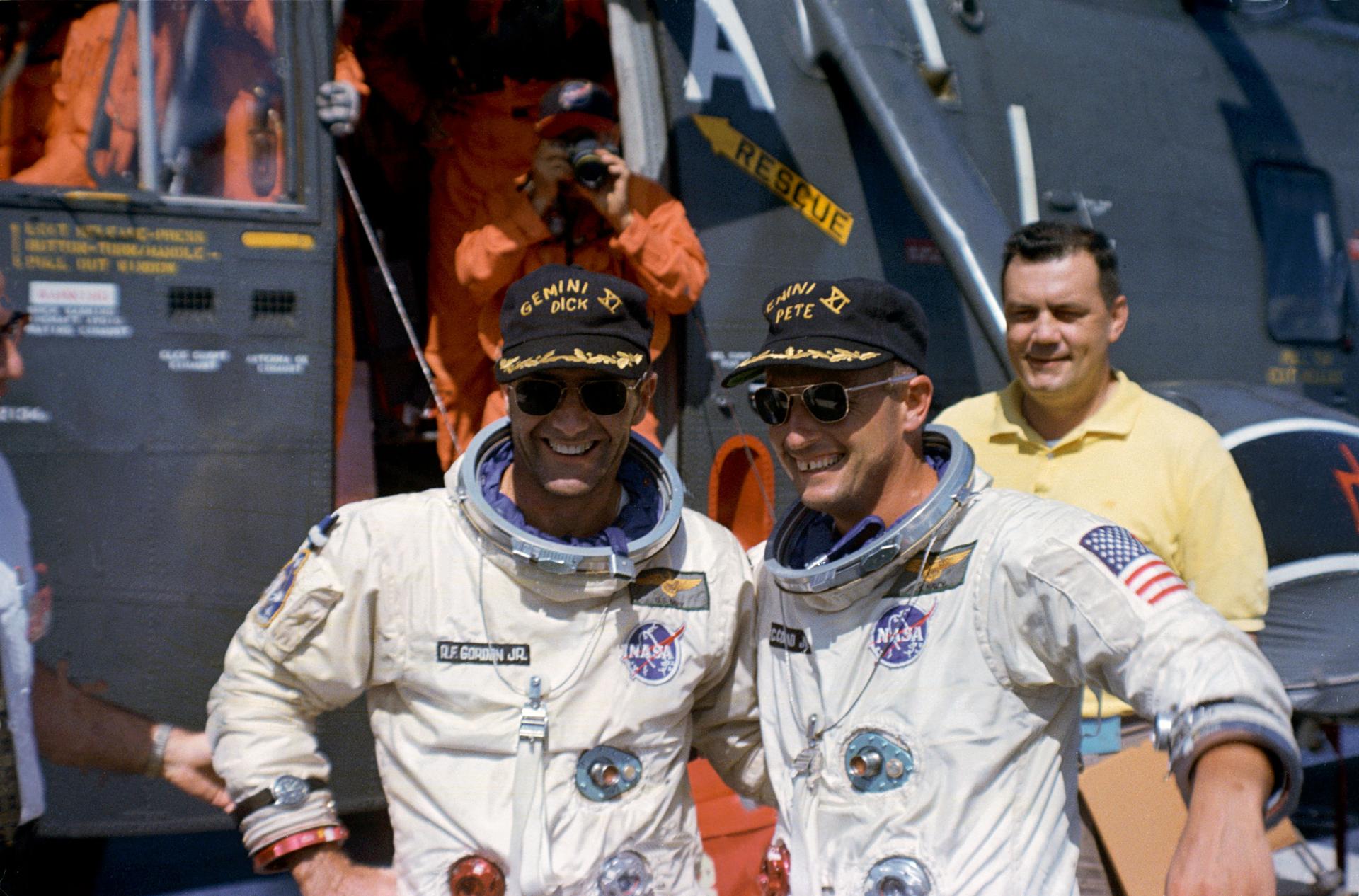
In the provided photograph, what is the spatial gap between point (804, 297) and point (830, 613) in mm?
566

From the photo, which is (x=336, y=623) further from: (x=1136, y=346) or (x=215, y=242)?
(x=1136, y=346)

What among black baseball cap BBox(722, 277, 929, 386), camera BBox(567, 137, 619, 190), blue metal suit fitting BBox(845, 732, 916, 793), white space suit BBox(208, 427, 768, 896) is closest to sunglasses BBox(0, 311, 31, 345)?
white space suit BBox(208, 427, 768, 896)

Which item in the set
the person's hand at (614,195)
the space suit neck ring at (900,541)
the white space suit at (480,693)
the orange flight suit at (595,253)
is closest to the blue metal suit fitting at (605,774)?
the white space suit at (480,693)

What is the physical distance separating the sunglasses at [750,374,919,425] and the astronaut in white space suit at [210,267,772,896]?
0.28 meters

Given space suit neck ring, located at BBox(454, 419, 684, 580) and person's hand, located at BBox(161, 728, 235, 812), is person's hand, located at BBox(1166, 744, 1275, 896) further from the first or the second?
person's hand, located at BBox(161, 728, 235, 812)

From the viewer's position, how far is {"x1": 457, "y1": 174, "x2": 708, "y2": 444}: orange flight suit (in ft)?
12.7

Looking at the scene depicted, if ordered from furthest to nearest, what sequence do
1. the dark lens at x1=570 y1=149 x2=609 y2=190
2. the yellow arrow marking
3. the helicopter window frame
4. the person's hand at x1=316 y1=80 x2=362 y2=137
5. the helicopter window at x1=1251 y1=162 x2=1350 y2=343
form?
the helicopter window at x1=1251 y1=162 x2=1350 y2=343 < the yellow arrow marking < the dark lens at x1=570 y1=149 x2=609 y2=190 < the person's hand at x1=316 y1=80 x2=362 y2=137 < the helicopter window frame

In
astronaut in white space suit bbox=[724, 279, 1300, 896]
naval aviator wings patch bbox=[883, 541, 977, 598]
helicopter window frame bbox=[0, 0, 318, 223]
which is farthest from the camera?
helicopter window frame bbox=[0, 0, 318, 223]

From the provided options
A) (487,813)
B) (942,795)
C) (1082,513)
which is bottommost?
(487,813)

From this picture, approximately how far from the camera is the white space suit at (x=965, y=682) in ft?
5.49

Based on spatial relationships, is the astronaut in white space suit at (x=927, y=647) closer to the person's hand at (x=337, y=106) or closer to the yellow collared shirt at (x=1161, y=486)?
the yellow collared shirt at (x=1161, y=486)

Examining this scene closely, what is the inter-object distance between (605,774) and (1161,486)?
1443mm

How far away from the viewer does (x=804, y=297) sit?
2.03 metres

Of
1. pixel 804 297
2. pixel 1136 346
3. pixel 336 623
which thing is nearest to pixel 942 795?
pixel 804 297
